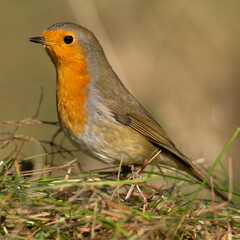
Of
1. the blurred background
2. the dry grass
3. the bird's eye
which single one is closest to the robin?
the bird's eye

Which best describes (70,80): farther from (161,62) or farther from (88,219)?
(161,62)

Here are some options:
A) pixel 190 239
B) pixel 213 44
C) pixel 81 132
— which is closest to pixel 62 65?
pixel 81 132

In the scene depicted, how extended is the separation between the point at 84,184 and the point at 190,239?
2.26 ft

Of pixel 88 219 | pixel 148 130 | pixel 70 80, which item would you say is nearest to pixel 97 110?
pixel 70 80

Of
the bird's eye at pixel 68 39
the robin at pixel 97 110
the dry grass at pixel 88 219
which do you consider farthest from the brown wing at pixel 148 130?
the dry grass at pixel 88 219

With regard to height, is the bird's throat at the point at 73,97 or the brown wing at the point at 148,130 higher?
the bird's throat at the point at 73,97

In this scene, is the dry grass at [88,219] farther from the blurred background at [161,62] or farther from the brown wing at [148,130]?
the blurred background at [161,62]

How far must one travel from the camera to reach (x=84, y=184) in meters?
2.54

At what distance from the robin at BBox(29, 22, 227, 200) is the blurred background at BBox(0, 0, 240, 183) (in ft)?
7.40

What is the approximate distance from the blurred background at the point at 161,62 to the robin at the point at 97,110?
2.25m

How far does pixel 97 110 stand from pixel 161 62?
3304 mm

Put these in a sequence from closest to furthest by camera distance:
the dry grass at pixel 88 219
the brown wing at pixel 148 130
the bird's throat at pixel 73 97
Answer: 1. the dry grass at pixel 88 219
2. the bird's throat at pixel 73 97
3. the brown wing at pixel 148 130

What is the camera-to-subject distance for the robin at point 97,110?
3.59 meters

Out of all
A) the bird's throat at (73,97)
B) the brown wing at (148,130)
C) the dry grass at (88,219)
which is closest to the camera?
the dry grass at (88,219)
